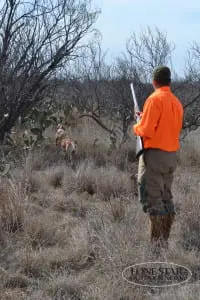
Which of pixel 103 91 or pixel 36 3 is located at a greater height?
pixel 36 3

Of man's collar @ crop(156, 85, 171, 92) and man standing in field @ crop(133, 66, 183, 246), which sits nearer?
man standing in field @ crop(133, 66, 183, 246)

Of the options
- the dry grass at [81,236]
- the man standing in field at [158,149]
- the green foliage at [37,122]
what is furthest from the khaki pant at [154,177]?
the green foliage at [37,122]

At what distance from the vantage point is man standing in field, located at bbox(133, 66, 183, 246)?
521 cm

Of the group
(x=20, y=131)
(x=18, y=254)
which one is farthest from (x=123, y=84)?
(x=18, y=254)

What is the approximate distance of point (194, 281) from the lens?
181 inches

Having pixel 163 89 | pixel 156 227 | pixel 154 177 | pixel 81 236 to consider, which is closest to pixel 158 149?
pixel 154 177

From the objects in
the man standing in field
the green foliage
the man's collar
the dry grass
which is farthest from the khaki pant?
the green foliage

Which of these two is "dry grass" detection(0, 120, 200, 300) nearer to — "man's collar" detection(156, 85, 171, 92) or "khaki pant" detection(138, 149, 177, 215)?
"khaki pant" detection(138, 149, 177, 215)

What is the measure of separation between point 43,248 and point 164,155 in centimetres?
141

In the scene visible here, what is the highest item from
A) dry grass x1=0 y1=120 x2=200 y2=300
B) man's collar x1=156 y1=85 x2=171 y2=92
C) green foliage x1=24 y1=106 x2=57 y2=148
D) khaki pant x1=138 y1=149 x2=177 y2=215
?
man's collar x1=156 y1=85 x2=171 y2=92

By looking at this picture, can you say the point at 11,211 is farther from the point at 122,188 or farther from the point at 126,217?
the point at 122,188

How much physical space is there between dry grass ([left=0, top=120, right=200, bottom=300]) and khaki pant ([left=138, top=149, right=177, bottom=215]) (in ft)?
1.02

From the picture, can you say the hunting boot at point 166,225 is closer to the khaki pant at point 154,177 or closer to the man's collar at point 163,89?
the khaki pant at point 154,177

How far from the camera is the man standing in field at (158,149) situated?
5.21 meters
